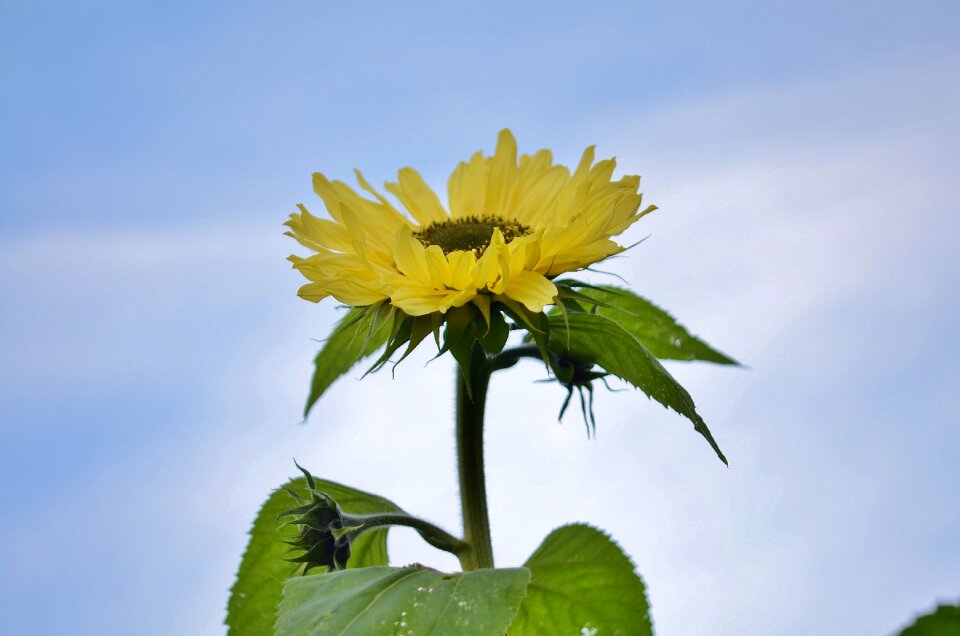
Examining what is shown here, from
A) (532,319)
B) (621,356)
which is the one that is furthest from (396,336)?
(621,356)

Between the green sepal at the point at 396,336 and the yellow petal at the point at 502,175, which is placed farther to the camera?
the yellow petal at the point at 502,175

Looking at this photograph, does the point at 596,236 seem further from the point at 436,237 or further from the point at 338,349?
the point at 338,349

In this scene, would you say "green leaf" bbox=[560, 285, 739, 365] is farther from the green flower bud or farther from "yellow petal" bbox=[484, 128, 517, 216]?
the green flower bud

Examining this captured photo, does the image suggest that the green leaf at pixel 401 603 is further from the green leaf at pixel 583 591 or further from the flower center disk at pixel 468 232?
the flower center disk at pixel 468 232

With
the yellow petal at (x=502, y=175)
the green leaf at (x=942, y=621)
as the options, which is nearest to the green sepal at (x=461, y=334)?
the yellow petal at (x=502, y=175)

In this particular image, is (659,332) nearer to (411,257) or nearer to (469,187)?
(469,187)

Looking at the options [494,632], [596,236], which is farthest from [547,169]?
[494,632]
